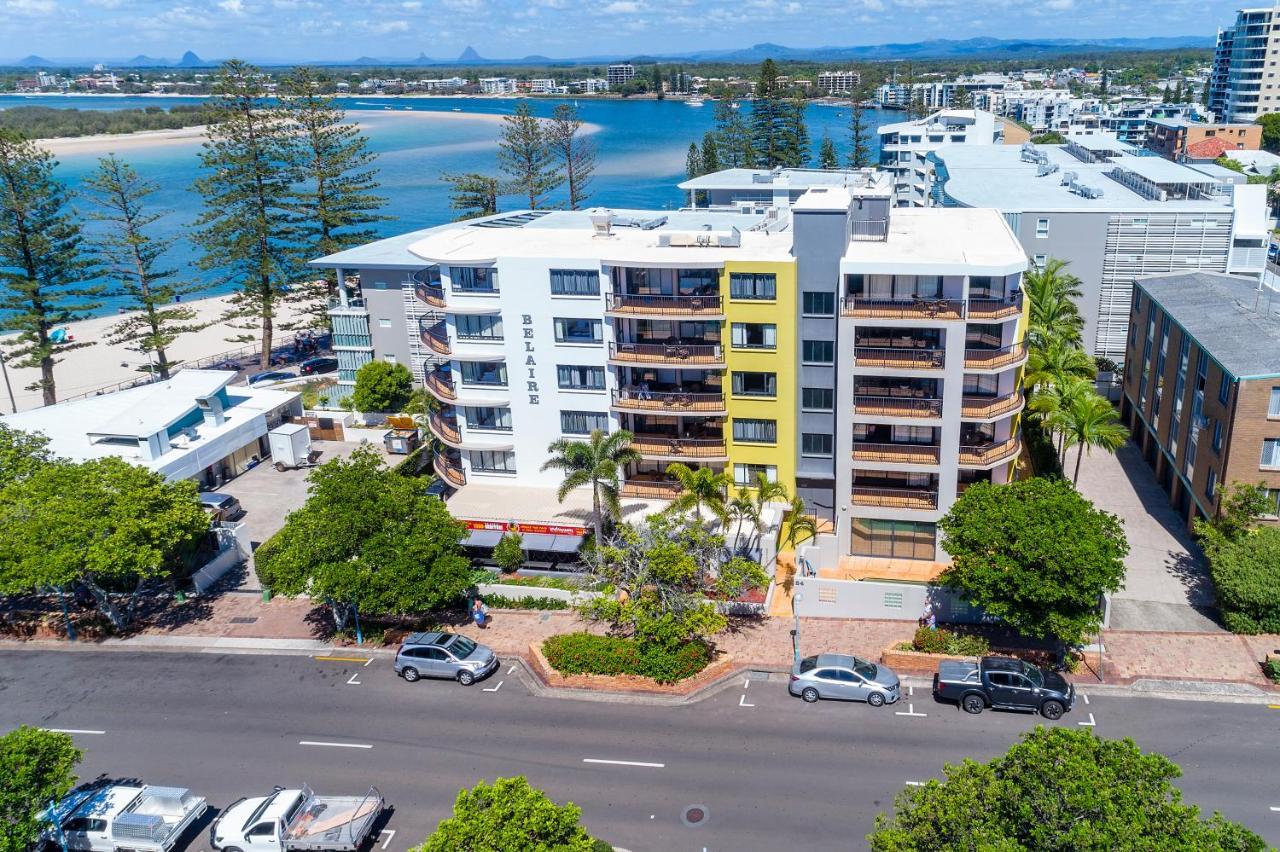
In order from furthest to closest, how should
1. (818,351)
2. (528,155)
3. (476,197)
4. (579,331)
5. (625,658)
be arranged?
(528,155), (476,197), (579,331), (818,351), (625,658)

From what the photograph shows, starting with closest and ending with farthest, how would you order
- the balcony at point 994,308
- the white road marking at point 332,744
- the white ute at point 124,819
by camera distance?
the white ute at point 124,819 → the white road marking at point 332,744 → the balcony at point 994,308

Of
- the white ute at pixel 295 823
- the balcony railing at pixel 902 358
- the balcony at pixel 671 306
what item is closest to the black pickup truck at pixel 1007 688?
the balcony railing at pixel 902 358

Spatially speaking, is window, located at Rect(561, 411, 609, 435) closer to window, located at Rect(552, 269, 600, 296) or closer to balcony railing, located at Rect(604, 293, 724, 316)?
balcony railing, located at Rect(604, 293, 724, 316)

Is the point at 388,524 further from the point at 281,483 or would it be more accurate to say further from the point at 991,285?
the point at 991,285

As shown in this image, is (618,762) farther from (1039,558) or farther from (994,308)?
(994,308)

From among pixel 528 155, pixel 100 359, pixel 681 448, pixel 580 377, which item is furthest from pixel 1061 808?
pixel 528 155

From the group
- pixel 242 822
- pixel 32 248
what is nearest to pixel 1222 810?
pixel 242 822

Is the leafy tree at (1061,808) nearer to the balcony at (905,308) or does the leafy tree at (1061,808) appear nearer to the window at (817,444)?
the balcony at (905,308)
